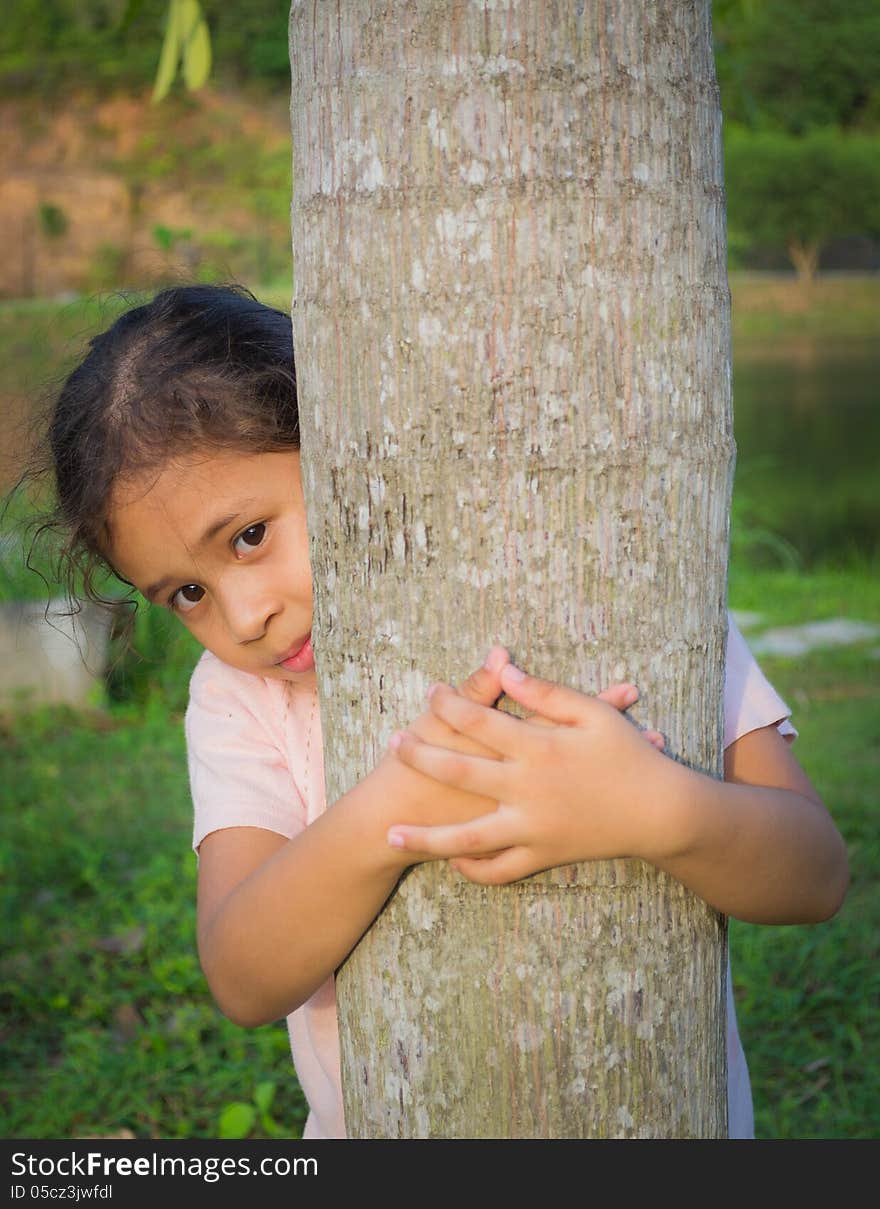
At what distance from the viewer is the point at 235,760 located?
165 centimetres

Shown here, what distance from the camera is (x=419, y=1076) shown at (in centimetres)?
122

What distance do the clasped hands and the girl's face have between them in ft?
1.61

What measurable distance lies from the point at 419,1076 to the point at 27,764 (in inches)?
152

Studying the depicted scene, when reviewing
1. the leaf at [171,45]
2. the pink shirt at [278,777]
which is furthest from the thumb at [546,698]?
the leaf at [171,45]

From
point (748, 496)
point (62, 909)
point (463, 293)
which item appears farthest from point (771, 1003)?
point (748, 496)

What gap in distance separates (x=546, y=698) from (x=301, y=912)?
0.34 m

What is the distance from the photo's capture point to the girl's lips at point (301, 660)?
5.30 ft

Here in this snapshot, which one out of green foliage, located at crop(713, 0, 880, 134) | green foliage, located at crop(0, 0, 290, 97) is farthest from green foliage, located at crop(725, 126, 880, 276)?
green foliage, located at crop(0, 0, 290, 97)

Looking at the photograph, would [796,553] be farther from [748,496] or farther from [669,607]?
[669,607]

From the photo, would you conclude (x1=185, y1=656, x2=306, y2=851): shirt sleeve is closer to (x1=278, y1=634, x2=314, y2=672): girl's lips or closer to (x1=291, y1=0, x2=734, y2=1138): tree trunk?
(x1=278, y1=634, x2=314, y2=672): girl's lips

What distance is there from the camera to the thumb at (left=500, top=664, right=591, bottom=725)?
1102 mm

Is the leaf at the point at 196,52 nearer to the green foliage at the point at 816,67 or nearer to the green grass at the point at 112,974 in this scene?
the green grass at the point at 112,974

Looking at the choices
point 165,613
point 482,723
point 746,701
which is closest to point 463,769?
point 482,723
